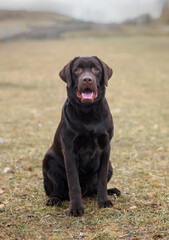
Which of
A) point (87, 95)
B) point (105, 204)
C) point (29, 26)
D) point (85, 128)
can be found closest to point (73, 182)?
point (105, 204)

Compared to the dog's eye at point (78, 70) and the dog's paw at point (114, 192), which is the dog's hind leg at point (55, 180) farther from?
Result: the dog's eye at point (78, 70)

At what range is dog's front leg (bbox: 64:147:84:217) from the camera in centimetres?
382

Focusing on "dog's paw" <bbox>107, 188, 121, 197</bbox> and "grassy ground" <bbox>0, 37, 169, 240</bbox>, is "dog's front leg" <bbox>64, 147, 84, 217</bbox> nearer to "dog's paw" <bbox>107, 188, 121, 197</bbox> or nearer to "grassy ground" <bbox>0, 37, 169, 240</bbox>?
"grassy ground" <bbox>0, 37, 169, 240</bbox>

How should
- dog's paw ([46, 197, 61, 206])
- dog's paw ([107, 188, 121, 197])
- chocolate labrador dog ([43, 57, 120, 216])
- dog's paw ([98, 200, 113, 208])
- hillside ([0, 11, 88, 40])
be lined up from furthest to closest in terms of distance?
hillside ([0, 11, 88, 40])
dog's paw ([107, 188, 121, 197])
dog's paw ([46, 197, 61, 206])
dog's paw ([98, 200, 113, 208])
chocolate labrador dog ([43, 57, 120, 216])

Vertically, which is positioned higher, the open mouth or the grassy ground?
the open mouth

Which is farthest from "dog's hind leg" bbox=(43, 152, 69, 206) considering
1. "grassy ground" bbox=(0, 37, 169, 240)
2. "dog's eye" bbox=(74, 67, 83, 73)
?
"dog's eye" bbox=(74, 67, 83, 73)

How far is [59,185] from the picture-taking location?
4211mm

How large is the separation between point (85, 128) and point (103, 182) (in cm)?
65

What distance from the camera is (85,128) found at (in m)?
3.76

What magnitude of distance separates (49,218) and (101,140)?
0.98m

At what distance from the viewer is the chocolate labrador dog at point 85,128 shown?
12.3ft

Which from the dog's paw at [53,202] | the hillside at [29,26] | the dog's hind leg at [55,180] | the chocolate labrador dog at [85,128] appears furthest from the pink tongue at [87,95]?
the hillside at [29,26]

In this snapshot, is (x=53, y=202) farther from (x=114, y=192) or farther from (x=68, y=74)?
(x=68, y=74)

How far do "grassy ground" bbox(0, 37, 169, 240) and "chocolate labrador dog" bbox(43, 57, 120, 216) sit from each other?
1.01 ft
